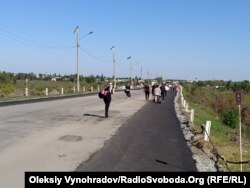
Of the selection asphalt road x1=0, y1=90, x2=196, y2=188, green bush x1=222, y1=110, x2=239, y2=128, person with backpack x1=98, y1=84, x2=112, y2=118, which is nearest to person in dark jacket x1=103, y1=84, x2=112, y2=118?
person with backpack x1=98, y1=84, x2=112, y2=118

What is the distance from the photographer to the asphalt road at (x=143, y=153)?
9.77 m

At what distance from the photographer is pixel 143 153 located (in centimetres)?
1166

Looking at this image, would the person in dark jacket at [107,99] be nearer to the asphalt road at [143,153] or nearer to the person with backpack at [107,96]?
the person with backpack at [107,96]

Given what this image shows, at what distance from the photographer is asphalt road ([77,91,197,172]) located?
32.0ft

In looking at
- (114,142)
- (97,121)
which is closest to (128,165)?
(114,142)

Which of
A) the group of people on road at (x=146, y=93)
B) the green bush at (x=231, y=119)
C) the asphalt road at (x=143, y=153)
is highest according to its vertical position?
the group of people on road at (x=146, y=93)

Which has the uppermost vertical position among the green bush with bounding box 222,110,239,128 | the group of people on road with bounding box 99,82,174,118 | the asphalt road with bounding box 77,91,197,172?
the group of people on road with bounding box 99,82,174,118

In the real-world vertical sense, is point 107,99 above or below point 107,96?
below

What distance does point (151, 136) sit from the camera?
15.4m

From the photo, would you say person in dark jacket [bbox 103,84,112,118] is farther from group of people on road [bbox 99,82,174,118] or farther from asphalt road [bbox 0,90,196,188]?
asphalt road [bbox 0,90,196,188]

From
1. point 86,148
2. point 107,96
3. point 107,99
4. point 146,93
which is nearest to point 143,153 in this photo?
point 86,148

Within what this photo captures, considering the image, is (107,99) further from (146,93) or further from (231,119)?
(146,93)

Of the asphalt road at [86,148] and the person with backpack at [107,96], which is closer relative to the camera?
the asphalt road at [86,148]

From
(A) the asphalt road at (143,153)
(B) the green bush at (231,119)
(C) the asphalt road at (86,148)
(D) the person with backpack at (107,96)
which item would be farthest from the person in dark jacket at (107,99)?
(B) the green bush at (231,119)
